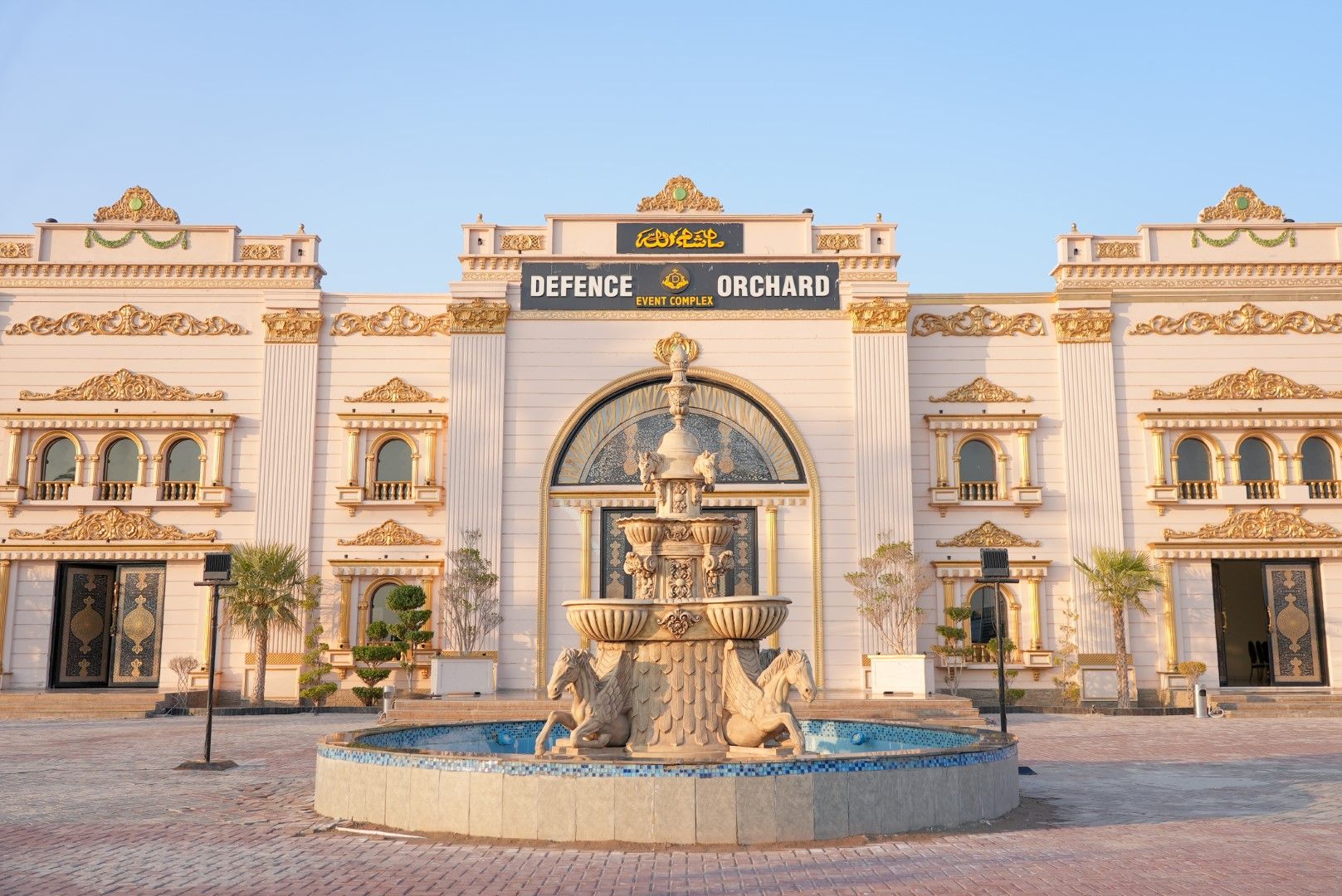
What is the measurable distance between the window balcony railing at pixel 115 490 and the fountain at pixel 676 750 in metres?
17.6

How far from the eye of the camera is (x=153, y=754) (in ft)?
52.6

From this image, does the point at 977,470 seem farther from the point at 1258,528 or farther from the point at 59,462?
the point at 59,462

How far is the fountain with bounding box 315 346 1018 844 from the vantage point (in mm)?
8672

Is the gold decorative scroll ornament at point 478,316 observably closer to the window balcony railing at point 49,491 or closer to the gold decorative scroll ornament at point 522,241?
the gold decorative scroll ornament at point 522,241

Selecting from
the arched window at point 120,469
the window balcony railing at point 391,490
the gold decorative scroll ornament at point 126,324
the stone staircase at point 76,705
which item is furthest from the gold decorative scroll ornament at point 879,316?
the stone staircase at point 76,705

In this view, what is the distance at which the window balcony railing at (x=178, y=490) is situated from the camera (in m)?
27.6

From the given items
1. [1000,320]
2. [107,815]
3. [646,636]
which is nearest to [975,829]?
[646,636]

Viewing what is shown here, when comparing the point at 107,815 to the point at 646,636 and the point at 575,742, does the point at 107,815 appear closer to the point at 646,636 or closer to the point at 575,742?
the point at 575,742

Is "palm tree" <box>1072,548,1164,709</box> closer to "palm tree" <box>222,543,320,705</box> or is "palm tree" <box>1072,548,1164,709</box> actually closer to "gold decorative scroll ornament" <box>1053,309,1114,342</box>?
"gold decorative scroll ornament" <box>1053,309,1114,342</box>

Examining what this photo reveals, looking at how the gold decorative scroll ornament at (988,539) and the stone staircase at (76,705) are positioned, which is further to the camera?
the gold decorative scroll ornament at (988,539)

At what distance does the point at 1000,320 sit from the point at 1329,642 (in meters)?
11.3

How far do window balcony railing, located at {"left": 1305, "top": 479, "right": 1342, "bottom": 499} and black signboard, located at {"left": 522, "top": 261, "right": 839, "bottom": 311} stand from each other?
12.9 metres

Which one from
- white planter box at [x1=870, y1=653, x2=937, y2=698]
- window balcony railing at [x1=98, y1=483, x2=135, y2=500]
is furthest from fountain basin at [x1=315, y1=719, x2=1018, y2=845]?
window balcony railing at [x1=98, y1=483, x2=135, y2=500]

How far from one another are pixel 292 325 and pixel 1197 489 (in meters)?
23.8
